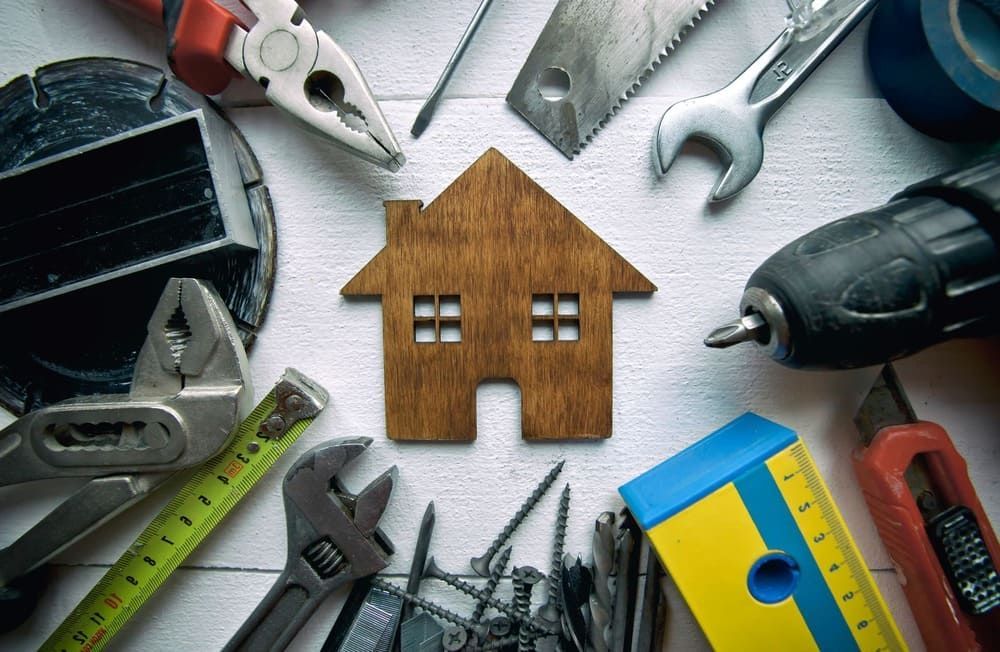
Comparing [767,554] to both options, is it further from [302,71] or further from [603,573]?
[302,71]

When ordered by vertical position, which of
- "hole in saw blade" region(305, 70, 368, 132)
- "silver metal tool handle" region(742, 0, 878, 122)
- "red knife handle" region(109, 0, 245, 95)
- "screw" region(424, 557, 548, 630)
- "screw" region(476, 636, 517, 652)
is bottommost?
"screw" region(476, 636, 517, 652)

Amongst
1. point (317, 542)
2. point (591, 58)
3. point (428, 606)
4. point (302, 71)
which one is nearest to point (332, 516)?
point (317, 542)

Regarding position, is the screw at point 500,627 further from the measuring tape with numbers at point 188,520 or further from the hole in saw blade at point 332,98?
the hole in saw blade at point 332,98

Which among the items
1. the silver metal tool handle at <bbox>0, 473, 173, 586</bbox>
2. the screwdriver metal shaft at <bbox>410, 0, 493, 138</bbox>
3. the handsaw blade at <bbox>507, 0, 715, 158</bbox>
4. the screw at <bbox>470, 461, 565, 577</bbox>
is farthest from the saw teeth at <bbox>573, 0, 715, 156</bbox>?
the silver metal tool handle at <bbox>0, 473, 173, 586</bbox>

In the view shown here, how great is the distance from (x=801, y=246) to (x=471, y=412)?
0.37 meters

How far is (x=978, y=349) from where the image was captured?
26.1 inches

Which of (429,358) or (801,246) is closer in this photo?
(801,246)

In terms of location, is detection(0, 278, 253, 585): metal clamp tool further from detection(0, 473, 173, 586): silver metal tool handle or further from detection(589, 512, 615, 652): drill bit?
detection(589, 512, 615, 652): drill bit

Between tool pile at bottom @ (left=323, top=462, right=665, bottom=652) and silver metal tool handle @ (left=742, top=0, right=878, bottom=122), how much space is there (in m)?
0.46

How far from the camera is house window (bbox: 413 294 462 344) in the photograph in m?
0.65

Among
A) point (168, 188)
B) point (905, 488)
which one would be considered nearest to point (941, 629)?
point (905, 488)

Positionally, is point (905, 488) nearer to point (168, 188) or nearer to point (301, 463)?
point (301, 463)

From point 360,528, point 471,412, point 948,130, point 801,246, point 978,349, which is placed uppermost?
point 948,130

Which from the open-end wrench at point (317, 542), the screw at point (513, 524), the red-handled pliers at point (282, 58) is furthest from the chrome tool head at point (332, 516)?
the red-handled pliers at point (282, 58)
